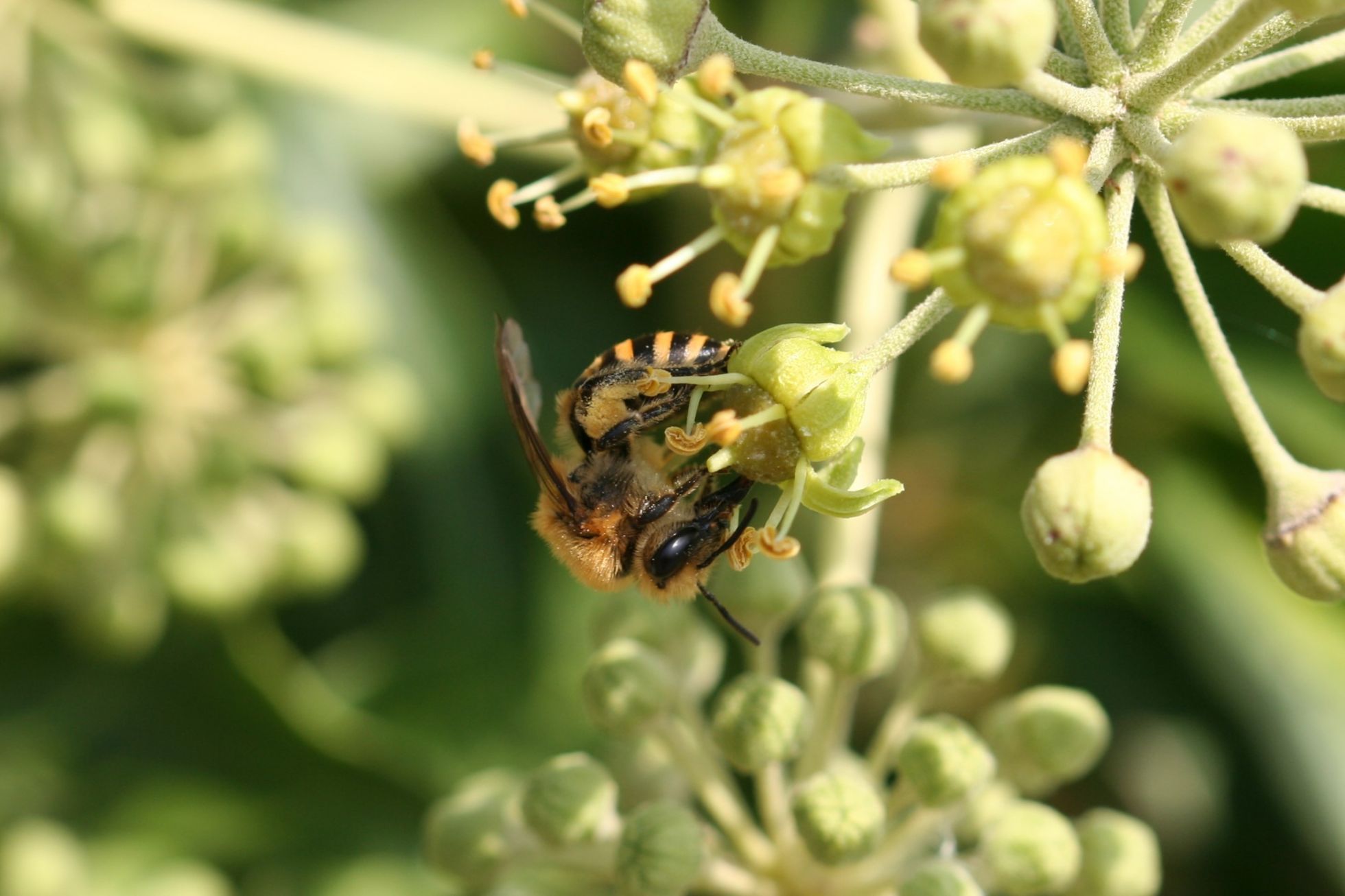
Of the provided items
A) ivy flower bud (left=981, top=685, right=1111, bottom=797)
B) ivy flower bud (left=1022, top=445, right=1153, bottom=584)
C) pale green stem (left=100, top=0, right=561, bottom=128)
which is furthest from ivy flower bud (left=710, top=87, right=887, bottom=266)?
pale green stem (left=100, top=0, right=561, bottom=128)

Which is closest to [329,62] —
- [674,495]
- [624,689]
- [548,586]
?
[548,586]

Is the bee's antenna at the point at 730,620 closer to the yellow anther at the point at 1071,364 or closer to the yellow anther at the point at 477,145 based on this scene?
the yellow anther at the point at 477,145

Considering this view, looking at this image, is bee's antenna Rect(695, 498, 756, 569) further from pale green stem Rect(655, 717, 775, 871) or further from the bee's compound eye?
pale green stem Rect(655, 717, 775, 871)

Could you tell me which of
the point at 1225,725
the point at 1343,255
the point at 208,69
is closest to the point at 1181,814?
the point at 1225,725

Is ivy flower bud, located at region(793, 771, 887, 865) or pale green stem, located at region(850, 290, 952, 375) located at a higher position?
pale green stem, located at region(850, 290, 952, 375)

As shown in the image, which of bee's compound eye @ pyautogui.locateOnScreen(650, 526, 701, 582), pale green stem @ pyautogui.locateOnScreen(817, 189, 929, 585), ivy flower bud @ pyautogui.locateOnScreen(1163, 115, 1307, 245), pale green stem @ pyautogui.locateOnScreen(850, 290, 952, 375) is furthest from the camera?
pale green stem @ pyautogui.locateOnScreen(817, 189, 929, 585)

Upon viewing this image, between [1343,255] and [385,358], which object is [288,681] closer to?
[385,358]

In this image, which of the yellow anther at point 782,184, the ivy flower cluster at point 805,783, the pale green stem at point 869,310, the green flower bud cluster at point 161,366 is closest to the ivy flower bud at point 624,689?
the ivy flower cluster at point 805,783
